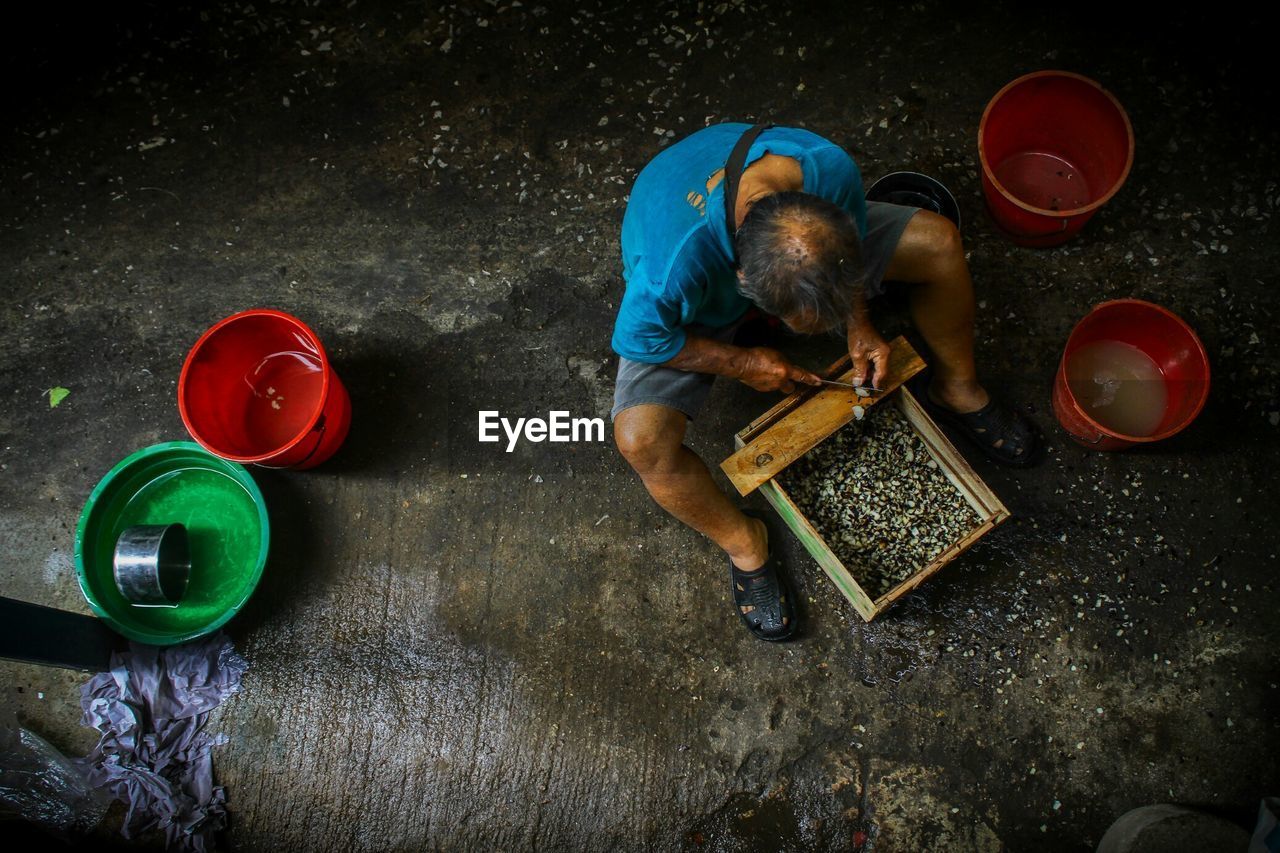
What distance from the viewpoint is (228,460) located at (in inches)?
98.0

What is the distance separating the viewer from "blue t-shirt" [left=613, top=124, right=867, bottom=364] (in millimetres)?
1856

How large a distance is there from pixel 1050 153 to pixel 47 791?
12.8 ft

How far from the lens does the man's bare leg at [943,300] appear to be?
2.22m

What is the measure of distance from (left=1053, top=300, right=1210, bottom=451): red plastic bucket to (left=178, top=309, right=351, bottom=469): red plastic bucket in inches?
91.1

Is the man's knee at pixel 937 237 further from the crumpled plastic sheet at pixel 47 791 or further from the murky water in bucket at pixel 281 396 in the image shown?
the crumpled plastic sheet at pixel 47 791

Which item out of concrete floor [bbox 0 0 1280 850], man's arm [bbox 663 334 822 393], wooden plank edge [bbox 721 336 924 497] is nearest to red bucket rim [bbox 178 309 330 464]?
concrete floor [bbox 0 0 1280 850]

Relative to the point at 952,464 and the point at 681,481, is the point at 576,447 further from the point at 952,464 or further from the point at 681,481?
the point at 952,464

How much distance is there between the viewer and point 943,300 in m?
2.36

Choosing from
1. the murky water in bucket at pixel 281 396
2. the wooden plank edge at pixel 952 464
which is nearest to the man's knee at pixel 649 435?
the wooden plank edge at pixel 952 464

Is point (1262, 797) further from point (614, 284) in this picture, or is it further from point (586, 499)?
point (614, 284)

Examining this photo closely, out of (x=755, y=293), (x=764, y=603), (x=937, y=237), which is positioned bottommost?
(x=764, y=603)

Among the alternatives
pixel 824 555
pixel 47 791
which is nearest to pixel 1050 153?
pixel 824 555

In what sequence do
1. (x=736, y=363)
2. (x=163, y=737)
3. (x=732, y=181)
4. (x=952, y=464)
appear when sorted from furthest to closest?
1. (x=163, y=737)
2. (x=952, y=464)
3. (x=736, y=363)
4. (x=732, y=181)

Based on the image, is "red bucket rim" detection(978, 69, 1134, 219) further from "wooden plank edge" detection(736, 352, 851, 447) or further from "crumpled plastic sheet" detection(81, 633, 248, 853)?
"crumpled plastic sheet" detection(81, 633, 248, 853)
